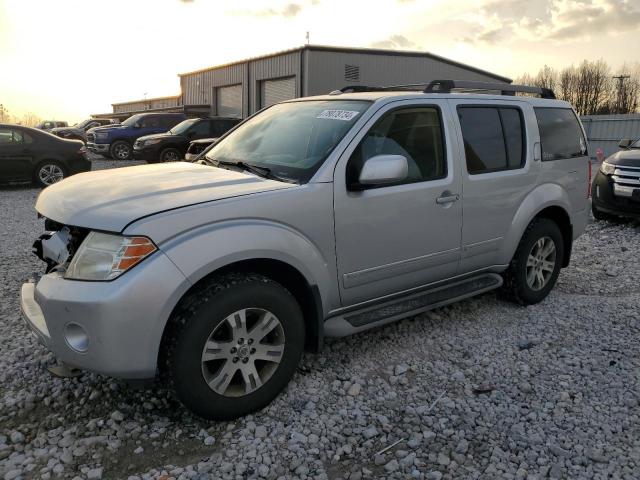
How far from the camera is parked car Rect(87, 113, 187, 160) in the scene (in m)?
18.5

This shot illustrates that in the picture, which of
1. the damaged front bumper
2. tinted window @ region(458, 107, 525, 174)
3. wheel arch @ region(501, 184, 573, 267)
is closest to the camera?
the damaged front bumper

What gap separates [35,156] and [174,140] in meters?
4.53

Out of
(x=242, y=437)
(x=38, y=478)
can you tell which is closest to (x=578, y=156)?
(x=242, y=437)

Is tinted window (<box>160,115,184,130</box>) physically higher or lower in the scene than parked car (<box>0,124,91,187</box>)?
higher

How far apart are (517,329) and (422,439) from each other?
1804mm

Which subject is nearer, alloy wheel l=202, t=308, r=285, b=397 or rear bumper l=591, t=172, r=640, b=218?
alloy wheel l=202, t=308, r=285, b=397

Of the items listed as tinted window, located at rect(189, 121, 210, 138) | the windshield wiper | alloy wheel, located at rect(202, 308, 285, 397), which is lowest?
alloy wheel, located at rect(202, 308, 285, 397)

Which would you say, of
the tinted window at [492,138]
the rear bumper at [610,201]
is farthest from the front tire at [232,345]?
the rear bumper at [610,201]

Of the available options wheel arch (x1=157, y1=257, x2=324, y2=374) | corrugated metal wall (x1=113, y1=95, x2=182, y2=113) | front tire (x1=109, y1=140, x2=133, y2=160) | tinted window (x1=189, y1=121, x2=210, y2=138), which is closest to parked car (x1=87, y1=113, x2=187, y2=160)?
front tire (x1=109, y1=140, x2=133, y2=160)

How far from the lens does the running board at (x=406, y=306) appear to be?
3.26 meters

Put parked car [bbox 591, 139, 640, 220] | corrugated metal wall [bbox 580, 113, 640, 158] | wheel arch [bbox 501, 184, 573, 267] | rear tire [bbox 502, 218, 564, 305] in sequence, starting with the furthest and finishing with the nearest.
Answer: corrugated metal wall [bbox 580, 113, 640, 158], parked car [bbox 591, 139, 640, 220], rear tire [bbox 502, 218, 564, 305], wheel arch [bbox 501, 184, 573, 267]

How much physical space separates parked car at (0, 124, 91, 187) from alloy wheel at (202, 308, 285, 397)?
1053cm

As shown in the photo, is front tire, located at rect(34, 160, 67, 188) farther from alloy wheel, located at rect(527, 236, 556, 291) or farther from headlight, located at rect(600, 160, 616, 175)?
headlight, located at rect(600, 160, 616, 175)

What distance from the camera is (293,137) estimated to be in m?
3.62
